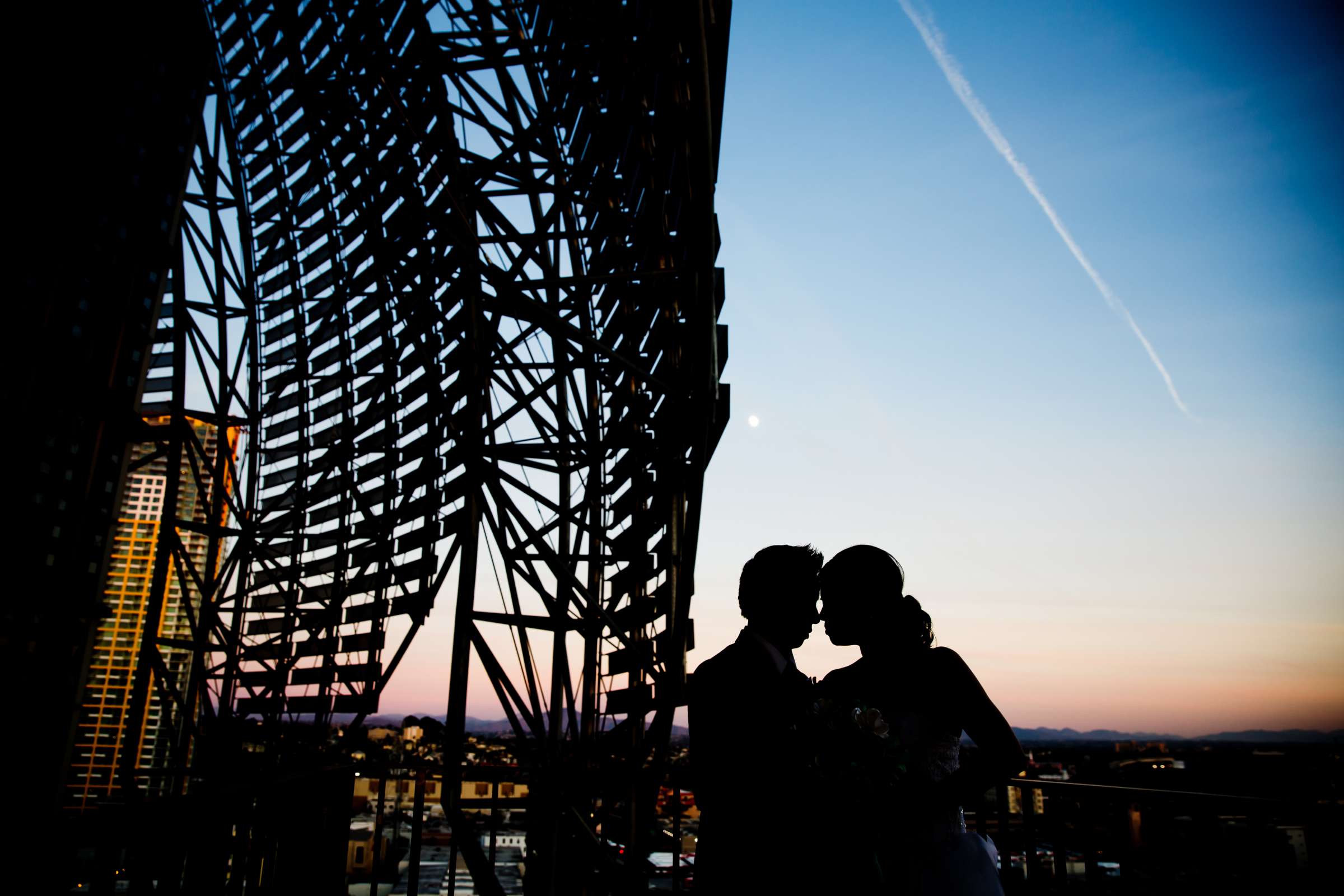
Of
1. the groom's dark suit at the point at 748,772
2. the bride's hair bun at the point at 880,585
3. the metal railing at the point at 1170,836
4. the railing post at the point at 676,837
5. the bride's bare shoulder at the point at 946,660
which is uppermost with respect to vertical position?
the bride's hair bun at the point at 880,585

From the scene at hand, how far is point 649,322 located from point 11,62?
8330 millimetres

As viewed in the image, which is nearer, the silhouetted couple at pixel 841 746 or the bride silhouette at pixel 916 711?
the silhouetted couple at pixel 841 746

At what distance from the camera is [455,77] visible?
8.93 metres

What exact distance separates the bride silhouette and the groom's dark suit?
1.35ft

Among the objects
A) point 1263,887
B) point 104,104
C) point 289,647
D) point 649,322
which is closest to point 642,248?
point 649,322

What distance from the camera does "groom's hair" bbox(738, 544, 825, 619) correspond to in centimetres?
261

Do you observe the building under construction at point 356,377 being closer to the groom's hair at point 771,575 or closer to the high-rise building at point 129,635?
the groom's hair at point 771,575

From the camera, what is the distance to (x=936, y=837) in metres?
2.90

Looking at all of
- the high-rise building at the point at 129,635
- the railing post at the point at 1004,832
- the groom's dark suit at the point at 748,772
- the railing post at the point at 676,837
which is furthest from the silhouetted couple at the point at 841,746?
the high-rise building at the point at 129,635

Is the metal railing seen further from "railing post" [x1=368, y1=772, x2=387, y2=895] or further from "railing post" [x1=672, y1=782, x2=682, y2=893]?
"railing post" [x1=368, y1=772, x2=387, y2=895]

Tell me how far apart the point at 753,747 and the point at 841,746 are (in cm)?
28

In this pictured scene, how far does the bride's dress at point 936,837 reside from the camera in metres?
2.79

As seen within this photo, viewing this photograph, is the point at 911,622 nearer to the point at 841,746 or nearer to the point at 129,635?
the point at 841,746

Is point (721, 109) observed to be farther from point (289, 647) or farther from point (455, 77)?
point (289, 647)
